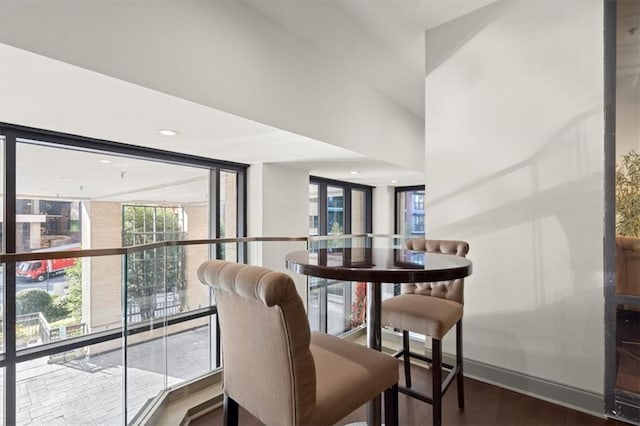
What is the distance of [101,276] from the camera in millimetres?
2246

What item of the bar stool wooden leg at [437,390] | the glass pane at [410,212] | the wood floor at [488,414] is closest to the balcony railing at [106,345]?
the wood floor at [488,414]

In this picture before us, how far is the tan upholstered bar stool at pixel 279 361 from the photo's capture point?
92 centimetres

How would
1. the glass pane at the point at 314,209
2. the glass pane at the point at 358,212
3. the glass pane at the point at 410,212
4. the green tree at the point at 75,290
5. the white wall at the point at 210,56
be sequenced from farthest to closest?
1. the glass pane at the point at 410,212
2. the glass pane at the point at 358,212
3. the glass pane at the point at 314,209
4. the green tree at the point at 75,290
5. the white wall at the point at 210,56

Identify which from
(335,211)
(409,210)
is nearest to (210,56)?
(335,211)

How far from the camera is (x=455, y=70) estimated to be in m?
2.56

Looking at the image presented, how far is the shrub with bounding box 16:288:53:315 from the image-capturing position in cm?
190

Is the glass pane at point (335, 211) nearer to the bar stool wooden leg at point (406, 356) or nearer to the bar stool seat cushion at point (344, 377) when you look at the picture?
the bar stool wooden leg at point (406, 356)

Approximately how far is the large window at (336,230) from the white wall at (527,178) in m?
→ 1.25

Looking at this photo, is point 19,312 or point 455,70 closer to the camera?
point 19,312

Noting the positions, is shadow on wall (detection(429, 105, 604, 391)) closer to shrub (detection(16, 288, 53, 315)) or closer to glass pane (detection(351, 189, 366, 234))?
shrub (detection(16, 288, 53, 315))

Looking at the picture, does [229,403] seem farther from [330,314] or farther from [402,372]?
[330,314]

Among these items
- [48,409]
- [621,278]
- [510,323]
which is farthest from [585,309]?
[48,409]

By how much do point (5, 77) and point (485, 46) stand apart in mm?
3004

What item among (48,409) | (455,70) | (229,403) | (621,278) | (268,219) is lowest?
(48,409)
